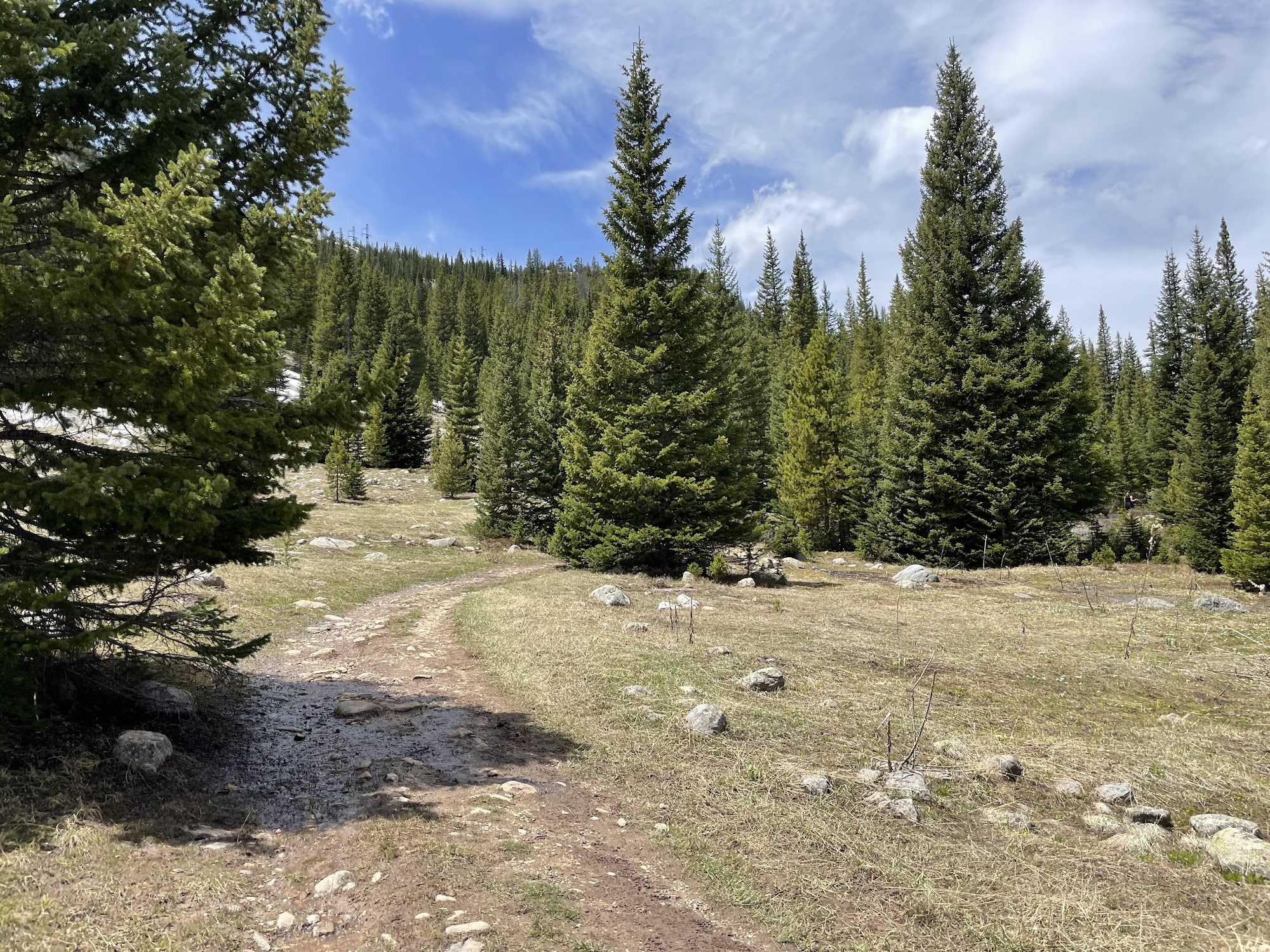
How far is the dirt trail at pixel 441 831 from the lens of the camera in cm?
416

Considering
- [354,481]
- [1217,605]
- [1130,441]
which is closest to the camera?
[1217,605]

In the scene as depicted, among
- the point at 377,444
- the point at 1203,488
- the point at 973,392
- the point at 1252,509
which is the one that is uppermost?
the point at 973,392

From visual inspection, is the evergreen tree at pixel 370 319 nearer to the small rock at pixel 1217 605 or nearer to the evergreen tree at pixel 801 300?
the evergreen tree at pixel 801 300

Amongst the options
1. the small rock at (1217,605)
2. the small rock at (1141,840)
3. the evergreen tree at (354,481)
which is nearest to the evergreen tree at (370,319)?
the evergreen tree at (354,481)

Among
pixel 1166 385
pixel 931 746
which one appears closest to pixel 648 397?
pixel 931 746

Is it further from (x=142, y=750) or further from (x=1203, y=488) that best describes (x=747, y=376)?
(x=142, y=750)

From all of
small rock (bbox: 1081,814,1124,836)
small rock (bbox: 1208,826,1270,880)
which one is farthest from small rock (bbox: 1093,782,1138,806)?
small rock (bbox: 1208,826,1270,880)

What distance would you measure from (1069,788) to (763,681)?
3822 mm

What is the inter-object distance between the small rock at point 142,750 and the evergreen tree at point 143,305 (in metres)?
0.83

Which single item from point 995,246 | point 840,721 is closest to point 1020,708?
point 840,721

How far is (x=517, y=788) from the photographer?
6328 mm

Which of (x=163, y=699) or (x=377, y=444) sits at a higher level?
(x=377, y=444)

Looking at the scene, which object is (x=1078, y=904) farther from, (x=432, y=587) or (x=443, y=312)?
Answer: (x=443, y=312)

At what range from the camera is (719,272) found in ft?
140
